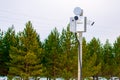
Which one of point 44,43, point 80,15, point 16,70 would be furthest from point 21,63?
point 80,15

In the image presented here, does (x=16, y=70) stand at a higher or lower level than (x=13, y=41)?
lower

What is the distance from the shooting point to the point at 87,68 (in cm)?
6894

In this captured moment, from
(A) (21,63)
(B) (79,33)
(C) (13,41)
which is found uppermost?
(C) (13,41)

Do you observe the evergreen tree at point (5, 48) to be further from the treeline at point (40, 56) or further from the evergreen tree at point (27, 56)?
the evergreen tree at point (27, 56)

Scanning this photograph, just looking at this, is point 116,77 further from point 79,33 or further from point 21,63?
point 79,33

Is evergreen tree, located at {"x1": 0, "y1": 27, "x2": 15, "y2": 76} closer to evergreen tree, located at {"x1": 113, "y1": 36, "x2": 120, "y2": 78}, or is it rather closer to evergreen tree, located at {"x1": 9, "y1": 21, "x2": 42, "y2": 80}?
evergreen tree, located at {"x1": 9, "y1": 21, "x2": 42, "y2": 80}

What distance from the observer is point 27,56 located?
58156 mm

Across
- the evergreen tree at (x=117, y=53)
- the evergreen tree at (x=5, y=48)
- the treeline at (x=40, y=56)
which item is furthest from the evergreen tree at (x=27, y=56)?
the evergreen tree at (x=117, y=53)

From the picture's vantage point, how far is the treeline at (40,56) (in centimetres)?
5897

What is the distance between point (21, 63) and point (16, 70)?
1790 millimetres

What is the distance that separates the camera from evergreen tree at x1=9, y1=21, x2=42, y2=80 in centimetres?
5844

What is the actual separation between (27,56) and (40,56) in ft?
20.8

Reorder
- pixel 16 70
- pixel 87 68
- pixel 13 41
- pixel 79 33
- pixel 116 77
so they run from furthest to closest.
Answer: pixel 116 77 → pixel 87 68 → pixel 13 41 → pixel 16 70 → pixel 79 33

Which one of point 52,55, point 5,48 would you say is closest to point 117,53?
point 52,55
